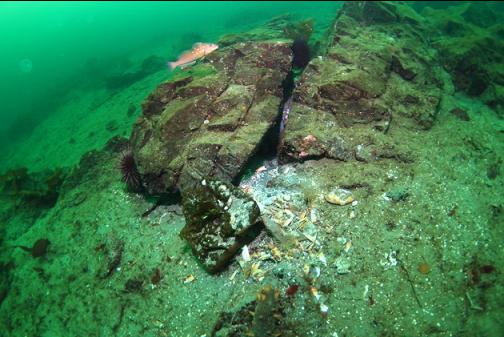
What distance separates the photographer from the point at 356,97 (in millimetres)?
7930

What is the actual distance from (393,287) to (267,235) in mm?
2311

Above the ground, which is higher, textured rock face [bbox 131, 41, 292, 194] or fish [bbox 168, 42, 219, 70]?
fish [bbox 168, 42, 219, 70]

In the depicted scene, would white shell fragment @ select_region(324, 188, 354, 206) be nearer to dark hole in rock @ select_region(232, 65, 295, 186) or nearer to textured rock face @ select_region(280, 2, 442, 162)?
textured rock face @ select_region(280, 2, 442, 162)

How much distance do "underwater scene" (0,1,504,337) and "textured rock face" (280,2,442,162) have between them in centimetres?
5

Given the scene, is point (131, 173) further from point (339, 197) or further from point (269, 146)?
point (339, 197)

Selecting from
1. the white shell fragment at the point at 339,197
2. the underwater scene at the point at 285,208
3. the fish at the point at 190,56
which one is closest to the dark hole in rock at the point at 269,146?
the underwater scene at the point at 285,208

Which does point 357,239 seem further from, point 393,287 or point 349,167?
point 349,167

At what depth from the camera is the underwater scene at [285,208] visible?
16.7 ft

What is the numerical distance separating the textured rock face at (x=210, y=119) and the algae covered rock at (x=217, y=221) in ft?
2.36

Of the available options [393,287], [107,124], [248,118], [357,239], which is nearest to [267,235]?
[357,239]

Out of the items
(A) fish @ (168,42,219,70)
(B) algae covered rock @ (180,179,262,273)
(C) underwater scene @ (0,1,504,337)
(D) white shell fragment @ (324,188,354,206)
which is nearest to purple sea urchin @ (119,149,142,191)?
(C) underwater scene @ (0,1,504,337)

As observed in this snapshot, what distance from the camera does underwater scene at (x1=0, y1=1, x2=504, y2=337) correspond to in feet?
16.7

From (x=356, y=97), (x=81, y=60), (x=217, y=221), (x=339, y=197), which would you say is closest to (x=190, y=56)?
(x=356, y=97)

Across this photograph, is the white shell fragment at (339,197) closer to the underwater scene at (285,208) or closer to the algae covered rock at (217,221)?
the underwater scene at (285,208)
